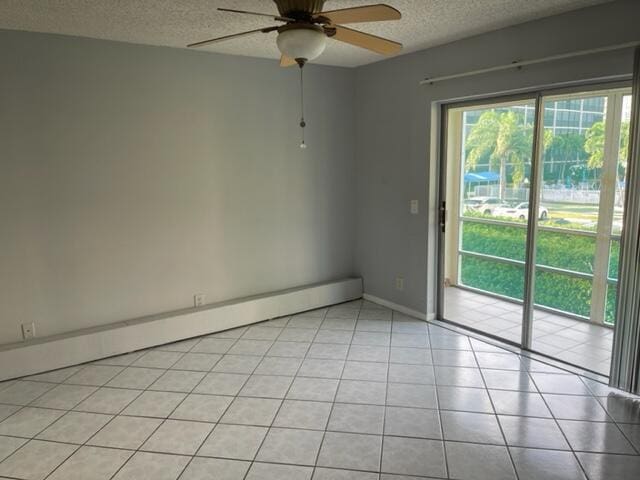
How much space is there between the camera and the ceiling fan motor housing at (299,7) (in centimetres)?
200

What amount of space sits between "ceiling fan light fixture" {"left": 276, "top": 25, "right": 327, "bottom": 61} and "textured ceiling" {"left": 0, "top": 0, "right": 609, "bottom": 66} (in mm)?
654

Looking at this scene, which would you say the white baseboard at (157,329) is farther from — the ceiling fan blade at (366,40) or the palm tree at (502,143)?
the ceiling fan blade at (366,40)

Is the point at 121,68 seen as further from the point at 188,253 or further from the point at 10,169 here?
the point at 188,253

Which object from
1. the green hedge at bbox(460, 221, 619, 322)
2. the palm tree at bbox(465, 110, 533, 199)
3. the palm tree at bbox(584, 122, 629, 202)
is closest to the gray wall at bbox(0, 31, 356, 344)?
the palm tree at bbox(465, 110, 533, 199)

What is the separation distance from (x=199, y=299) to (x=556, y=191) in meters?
3.10

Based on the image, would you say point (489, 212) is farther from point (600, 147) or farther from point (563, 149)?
point (600, 147)

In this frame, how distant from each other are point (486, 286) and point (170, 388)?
10.1 feet

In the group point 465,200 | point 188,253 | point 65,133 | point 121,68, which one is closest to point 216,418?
point 188,253

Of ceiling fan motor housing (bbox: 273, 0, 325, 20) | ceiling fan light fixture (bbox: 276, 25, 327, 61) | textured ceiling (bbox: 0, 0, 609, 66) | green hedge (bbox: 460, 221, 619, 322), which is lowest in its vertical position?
green hedge (bbox: 460, 221, 619, 322)

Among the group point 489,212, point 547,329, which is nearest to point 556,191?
point 489,212

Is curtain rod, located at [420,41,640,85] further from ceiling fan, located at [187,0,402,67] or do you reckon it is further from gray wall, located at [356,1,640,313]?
ceiling fan, located at [187,0,402,67]

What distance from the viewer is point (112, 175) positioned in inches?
137

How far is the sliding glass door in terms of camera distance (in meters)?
3.12

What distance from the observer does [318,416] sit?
8.76 feet
